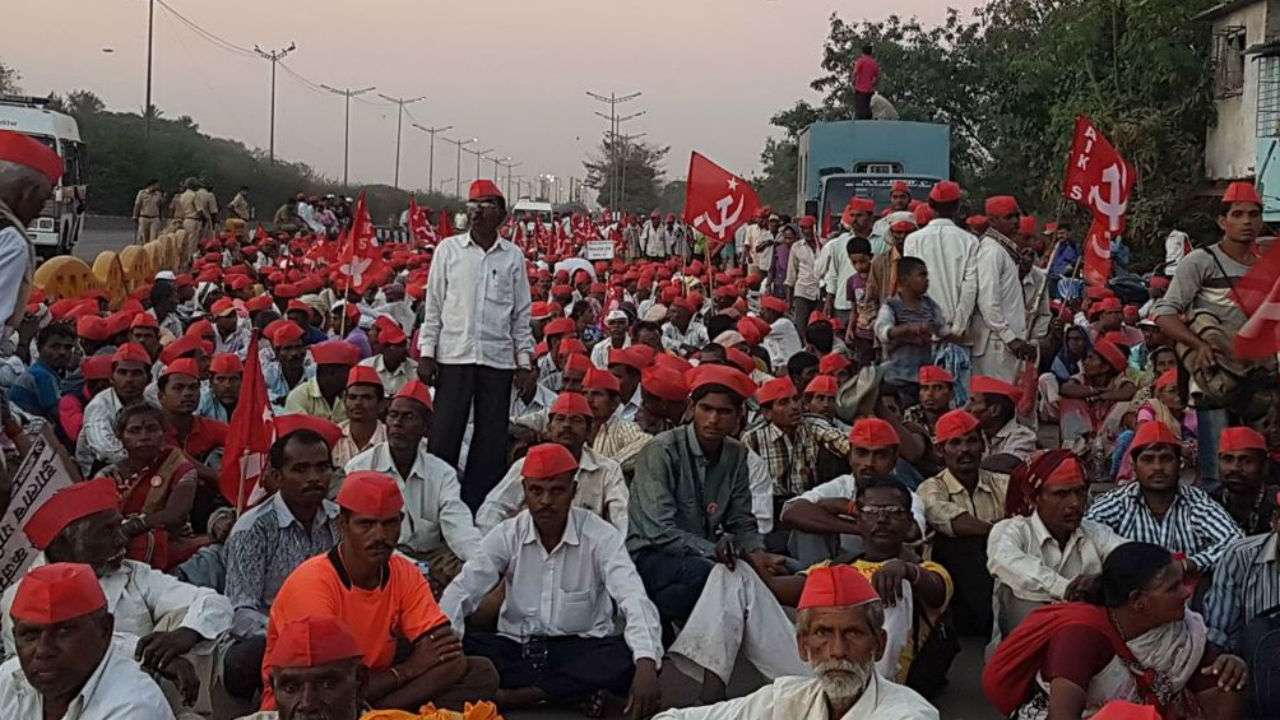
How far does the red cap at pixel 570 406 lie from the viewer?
7301mm

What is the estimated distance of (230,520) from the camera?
7016 millimetres

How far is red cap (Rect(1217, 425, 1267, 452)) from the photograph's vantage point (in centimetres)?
684

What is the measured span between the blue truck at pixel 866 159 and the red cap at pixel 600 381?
1207cm

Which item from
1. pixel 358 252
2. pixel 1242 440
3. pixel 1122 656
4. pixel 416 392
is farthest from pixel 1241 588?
pixel 358 252

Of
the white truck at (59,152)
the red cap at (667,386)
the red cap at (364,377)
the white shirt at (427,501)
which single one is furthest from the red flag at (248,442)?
the white truck at (59,152)

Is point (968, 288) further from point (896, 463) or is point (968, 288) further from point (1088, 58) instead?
point (1088, 58)

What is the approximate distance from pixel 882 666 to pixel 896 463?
66.6 inches

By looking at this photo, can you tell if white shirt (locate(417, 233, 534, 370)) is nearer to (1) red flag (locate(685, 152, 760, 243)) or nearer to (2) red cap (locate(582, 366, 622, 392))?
(2) red cap (locate(582, 366, 622, 392))

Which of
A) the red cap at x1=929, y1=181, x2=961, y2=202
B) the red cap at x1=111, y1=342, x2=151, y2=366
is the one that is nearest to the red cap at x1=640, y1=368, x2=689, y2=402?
the red cap at x1=929, y1=181, x2=961, y2=202

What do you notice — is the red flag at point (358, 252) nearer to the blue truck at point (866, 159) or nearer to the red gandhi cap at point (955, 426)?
the red gandhi cap at point (955, 426)

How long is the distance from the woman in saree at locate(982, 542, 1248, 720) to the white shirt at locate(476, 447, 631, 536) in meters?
2.28

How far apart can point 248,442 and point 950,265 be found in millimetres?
4487

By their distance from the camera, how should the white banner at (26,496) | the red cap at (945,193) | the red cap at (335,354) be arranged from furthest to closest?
the red cap at (945,193)
the red cap at (335,354)
the white banner at (26,496)

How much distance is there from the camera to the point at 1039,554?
6.25m
